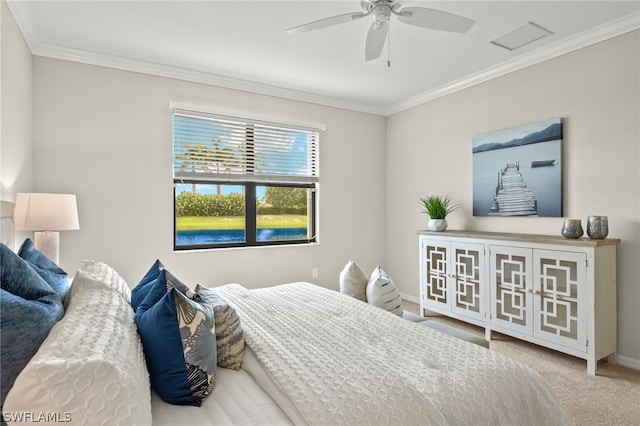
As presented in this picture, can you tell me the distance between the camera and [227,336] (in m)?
1.54

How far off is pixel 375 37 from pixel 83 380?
233 centimetres

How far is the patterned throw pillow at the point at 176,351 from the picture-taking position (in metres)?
1.24

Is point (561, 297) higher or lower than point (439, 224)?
lower

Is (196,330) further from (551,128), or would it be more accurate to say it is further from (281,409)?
(551,128)

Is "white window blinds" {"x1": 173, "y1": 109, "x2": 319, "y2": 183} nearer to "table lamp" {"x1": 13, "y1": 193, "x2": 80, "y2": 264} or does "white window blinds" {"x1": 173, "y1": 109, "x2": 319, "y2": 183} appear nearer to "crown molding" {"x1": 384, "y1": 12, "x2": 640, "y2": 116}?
"table lamp" {"x1": 13, "y1": 193, "x2": 80, "y2": 264}

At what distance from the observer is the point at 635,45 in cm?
271

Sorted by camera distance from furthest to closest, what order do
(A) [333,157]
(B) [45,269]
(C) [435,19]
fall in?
(A) [333,157]
(C) [435,19]
(B) [45,269]

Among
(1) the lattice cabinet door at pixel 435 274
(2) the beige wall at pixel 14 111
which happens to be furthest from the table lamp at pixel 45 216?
(1) the lattice cabinet door at pixel 435 274

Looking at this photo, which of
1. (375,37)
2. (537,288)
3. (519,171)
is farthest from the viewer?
(519,171)

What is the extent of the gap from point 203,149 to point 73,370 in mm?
3235

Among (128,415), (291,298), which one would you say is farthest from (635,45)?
(128,415)

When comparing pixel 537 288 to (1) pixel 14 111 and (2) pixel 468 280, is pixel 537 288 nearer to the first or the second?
(2) pixel 468 280

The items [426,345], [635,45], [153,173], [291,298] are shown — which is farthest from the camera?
[153,173]

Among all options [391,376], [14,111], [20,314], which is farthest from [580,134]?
[14,111]
